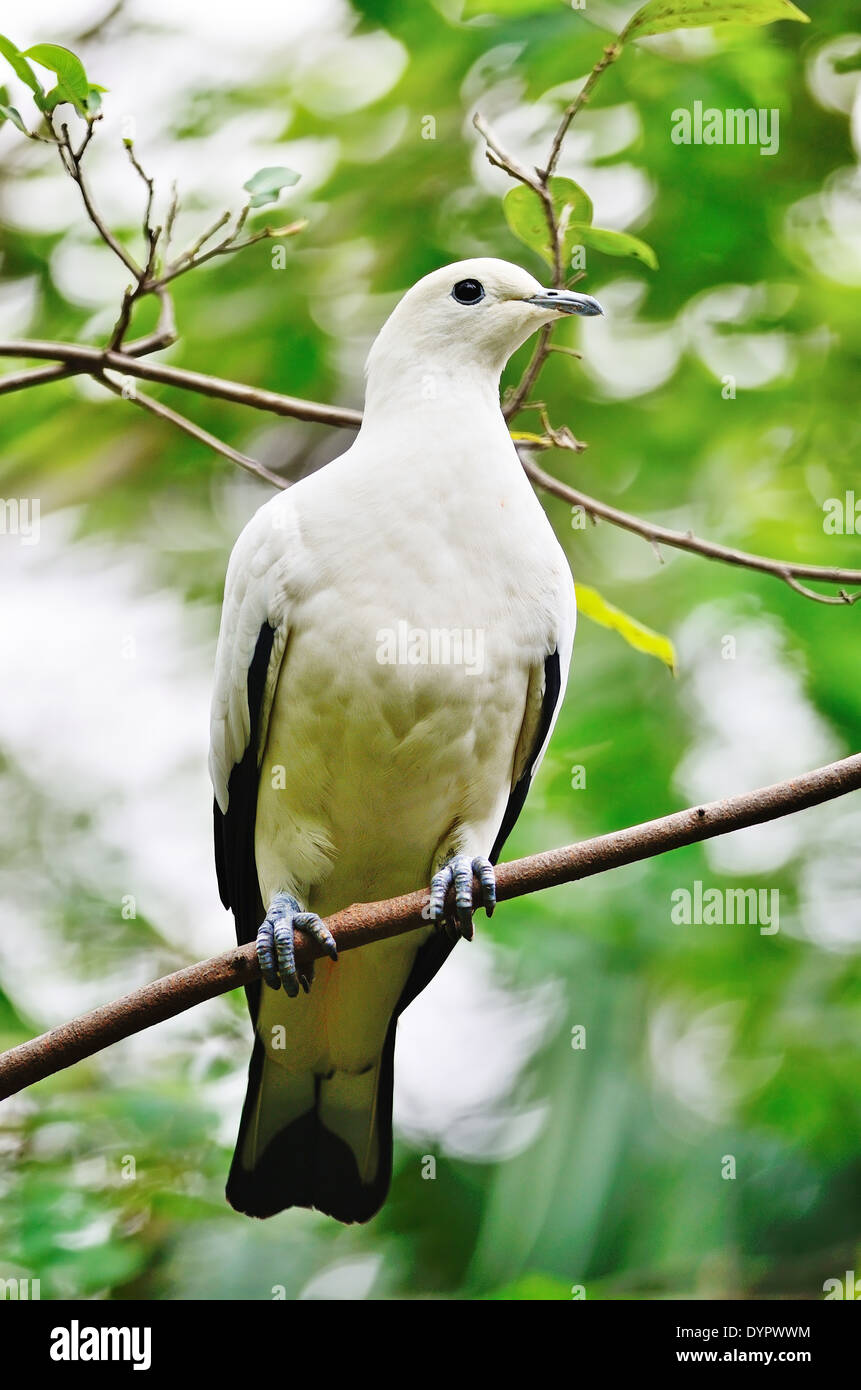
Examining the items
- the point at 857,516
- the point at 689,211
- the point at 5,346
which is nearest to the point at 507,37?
the point at 689,211

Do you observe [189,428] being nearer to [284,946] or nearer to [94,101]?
[94,101]

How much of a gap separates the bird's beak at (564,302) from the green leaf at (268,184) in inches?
25.4

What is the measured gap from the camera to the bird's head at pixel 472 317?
11.3 feet

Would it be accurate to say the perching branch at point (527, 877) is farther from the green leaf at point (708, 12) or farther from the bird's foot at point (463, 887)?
the green leaf at point (708, 12)

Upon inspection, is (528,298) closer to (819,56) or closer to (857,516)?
(857,516)

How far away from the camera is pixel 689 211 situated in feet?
18.3

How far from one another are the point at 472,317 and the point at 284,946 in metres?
1.58

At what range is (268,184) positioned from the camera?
3.22 m

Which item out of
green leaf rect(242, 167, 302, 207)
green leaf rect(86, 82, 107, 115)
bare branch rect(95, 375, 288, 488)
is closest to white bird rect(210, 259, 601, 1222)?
bare branch rect(95, 375, 288, 488)

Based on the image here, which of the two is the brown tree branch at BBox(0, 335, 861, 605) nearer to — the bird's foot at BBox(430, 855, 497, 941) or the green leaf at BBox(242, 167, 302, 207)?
the green leaf at BBox(242, 167, 302, 207)

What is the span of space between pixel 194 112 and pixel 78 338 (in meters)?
1.07

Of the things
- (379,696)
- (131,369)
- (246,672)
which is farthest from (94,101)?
(379,696)
